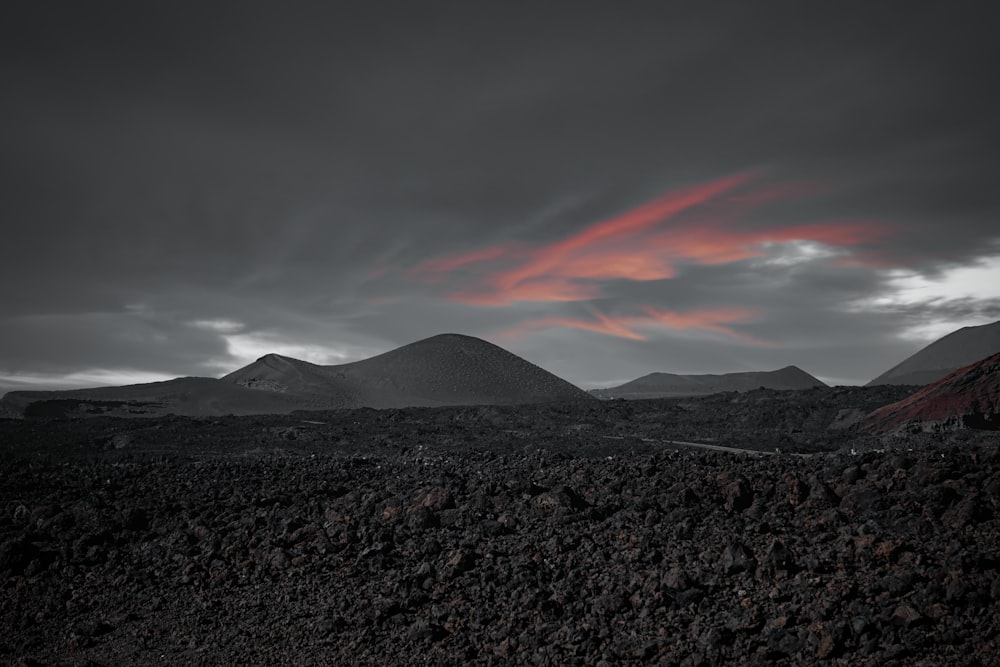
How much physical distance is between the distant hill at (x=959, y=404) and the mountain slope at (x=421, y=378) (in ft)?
128

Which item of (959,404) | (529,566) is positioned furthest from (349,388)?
(529,566)

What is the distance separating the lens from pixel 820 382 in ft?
368

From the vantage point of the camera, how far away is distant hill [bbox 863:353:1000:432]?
73.9ft

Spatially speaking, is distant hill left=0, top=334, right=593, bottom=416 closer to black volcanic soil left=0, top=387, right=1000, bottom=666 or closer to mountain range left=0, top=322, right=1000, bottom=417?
mountain range left=0, top=322, right=1000, bottom=417

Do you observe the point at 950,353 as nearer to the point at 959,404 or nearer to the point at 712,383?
the point at 712,383

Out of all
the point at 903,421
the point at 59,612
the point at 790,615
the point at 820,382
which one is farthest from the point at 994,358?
the point at 820,382

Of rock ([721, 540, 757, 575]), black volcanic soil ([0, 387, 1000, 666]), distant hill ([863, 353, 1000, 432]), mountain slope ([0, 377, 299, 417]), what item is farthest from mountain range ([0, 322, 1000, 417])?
rock ([721, 540, 757, 575])

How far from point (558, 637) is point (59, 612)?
265 inches

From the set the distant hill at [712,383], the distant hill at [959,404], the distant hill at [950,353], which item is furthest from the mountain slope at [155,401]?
the distant hill at [950,353]

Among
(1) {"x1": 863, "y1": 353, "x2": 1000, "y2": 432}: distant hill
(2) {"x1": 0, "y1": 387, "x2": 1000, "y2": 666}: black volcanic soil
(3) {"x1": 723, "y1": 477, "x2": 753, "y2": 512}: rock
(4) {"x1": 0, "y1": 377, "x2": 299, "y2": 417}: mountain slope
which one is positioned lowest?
(2) {"x1": 0, "y1": 387, "x2": 1000, "y2": 666}: black volcanic soil

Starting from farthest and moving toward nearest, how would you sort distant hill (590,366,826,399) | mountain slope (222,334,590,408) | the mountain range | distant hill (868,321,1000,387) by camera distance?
1. distant hill (590,366,826,399)
2. distant hill (868,321,1000,387)
3. mountain slope (222,334,590,408)
4. the mountain range

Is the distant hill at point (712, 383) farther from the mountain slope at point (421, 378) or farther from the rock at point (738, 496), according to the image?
the rock at point (738, 496)

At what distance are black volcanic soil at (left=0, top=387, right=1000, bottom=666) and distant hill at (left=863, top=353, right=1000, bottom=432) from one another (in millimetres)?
13520

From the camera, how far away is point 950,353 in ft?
375
